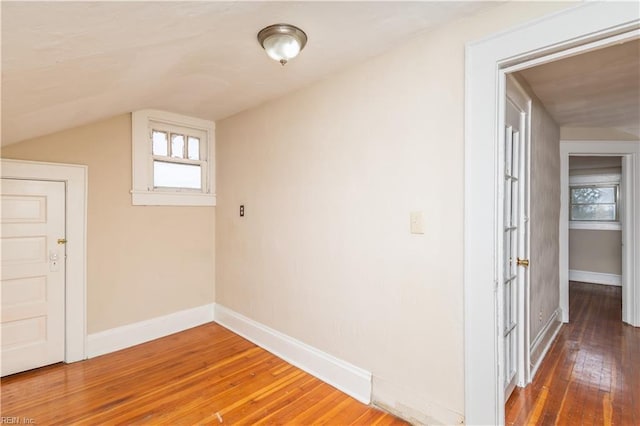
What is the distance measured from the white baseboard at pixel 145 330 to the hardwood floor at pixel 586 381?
311 centimetres

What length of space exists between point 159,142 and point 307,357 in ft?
8.83

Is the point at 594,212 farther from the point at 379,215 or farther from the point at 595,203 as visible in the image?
the point at 379,215

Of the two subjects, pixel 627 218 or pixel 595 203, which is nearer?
pixel 627 218

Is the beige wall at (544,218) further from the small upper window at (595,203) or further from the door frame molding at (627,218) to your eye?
the small upper window at (595,203)

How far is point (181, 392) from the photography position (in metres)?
2.32

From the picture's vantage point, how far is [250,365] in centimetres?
272

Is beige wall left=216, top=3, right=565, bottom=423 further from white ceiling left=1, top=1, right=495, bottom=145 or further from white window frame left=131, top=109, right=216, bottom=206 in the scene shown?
white window frame left=131, top=109, right=216, bottom=206

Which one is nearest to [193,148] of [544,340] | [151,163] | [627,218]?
[151,163]

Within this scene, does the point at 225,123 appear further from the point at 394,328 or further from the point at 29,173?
the point at 394,328

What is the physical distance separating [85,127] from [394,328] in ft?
10.6

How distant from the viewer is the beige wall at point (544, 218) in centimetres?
271

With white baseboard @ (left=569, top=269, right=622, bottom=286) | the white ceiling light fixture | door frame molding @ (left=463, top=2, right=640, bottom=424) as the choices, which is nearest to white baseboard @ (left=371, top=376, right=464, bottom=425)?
door frame molding @ (left=463, top=2, right=640, bottom=424)

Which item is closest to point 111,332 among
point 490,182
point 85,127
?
point 85,127

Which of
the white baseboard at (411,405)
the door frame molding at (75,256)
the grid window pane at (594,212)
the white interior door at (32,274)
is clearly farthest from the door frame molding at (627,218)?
the white interior door at (32,274)
